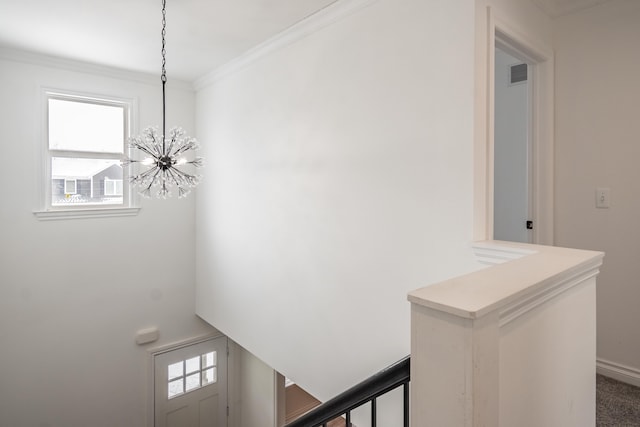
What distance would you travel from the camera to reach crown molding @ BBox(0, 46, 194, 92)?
344cm

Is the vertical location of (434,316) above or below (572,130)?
below

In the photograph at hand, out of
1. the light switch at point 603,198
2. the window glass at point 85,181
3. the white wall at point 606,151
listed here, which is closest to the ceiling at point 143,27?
the window glass at point 85,181

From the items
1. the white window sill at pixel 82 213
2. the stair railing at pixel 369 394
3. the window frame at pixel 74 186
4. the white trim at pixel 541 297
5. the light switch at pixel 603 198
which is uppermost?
the window frame at pixel 74 186

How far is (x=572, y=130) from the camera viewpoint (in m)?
2.44

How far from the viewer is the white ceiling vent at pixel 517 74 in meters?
3.40

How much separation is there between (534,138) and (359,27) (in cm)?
138

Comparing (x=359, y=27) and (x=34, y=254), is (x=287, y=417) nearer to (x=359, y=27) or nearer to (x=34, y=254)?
(x=34, y=254)

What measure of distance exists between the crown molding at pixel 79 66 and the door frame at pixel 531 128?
3.59 metres

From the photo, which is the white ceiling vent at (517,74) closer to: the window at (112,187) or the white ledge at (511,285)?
the white ledge at (511,285)

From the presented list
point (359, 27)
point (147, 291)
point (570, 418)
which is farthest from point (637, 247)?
point (147, 291)

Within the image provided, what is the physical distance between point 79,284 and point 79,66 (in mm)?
2238

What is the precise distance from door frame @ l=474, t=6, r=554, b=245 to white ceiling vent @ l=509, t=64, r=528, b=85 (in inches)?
39.3

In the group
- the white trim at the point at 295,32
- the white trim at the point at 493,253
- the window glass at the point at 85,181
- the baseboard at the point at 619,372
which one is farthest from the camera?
the window glass at the point at 85,181

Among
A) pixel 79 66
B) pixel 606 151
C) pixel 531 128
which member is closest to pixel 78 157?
pixel 79 66
